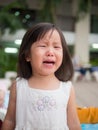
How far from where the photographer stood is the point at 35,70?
143 cm

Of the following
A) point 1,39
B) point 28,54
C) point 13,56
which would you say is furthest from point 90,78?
point 28,54

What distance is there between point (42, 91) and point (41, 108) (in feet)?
0.25

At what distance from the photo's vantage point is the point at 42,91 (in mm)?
1396

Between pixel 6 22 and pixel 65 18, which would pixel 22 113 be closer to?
pixel 6 22

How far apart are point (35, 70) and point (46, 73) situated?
0.20 ft

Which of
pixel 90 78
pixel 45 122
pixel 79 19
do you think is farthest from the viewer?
pixel 79 19

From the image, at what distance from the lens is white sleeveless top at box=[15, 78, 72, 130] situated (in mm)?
1381

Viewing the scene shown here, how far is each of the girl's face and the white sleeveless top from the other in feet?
0.32

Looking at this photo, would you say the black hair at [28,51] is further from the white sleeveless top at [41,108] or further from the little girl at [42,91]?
the white sleeveless top at [41,108]

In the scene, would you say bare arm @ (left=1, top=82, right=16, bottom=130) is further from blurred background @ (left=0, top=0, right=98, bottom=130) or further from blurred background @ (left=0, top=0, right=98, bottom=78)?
blurred background @ (left=0, top=0, right=98, bottom=78)

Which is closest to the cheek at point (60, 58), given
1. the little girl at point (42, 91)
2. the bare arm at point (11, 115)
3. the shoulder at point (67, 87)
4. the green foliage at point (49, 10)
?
the little girl at point (42, 91)

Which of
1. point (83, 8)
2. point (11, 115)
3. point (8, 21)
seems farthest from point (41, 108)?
point (83, 8)

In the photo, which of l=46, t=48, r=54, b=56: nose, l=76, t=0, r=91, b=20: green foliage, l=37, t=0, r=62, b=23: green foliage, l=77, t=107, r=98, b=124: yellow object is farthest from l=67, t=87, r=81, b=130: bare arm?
l=76, t=0, r=91, b=20: green foliage

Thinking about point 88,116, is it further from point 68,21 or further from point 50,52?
point 68,21
